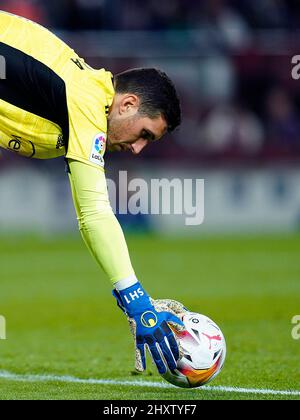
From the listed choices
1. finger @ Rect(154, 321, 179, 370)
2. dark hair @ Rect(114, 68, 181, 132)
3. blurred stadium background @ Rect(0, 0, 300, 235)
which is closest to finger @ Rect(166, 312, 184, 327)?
finger @ Rect(154, 321, 179, 370)

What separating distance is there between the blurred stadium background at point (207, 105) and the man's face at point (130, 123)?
46.2 feet

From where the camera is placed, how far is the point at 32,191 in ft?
66.0

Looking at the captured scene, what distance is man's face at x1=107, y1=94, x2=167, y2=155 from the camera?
5887 mm

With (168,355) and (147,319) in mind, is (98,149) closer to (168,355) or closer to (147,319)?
(147,319)

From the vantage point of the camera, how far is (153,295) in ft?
39.6

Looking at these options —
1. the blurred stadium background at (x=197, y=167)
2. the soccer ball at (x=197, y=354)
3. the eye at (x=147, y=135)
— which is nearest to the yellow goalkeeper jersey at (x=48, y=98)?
the eye at (x=147, y=135)

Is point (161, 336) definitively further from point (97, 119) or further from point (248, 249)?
point (248, 249)

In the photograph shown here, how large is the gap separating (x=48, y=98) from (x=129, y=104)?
1.52ft

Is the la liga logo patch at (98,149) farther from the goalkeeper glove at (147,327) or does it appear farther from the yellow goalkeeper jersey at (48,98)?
the goalkeeper glove at (147,327)

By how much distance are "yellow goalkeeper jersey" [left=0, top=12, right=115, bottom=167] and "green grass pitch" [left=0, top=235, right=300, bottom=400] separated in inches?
62.6

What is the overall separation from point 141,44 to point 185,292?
10254 mm

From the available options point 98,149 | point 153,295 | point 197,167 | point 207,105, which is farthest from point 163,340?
point 207,105

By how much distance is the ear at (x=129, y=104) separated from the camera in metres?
5.88
